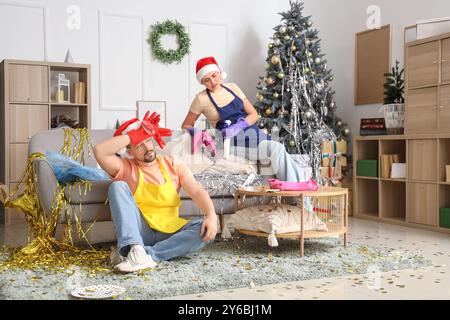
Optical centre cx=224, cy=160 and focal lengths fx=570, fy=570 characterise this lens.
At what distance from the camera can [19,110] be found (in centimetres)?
539

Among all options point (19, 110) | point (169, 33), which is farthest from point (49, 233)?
point (169, 33)

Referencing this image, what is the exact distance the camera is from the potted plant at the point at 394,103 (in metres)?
5.26

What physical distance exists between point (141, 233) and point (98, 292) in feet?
2.40

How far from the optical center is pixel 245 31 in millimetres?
6785

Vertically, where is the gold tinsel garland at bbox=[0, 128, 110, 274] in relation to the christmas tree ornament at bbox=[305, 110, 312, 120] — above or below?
below

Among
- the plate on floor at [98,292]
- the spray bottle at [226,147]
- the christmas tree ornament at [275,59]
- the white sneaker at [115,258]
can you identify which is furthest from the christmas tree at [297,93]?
the plate on floor at [98,292]

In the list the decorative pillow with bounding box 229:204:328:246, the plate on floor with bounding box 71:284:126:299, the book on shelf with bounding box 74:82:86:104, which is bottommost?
the plate on floor with bounding box 71:284:126:299

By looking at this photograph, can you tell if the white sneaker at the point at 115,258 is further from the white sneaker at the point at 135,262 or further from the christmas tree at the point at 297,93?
the christmas tree at the point at 297,93

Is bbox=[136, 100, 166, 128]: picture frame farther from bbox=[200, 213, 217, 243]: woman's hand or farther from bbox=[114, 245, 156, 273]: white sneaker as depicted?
bbox=[114, 245, 156, 273]: white sneaker

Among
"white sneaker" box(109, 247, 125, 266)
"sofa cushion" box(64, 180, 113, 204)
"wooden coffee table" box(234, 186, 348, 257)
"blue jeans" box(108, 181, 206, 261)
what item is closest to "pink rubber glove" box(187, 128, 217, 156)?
"wooden coffee table" box(234, 186, 348, 257)

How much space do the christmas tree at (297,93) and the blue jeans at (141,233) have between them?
9.38ft

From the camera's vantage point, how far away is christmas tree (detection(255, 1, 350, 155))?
589 centimetres

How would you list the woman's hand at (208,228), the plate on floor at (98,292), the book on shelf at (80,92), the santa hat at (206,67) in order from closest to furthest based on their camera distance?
the plate on floor at (98,292) < the woman's hand at (208,228) < the santa hat at (206,67) < the book on shelf at (80,92)

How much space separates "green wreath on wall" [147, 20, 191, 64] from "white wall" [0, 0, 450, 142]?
0.25 feet
